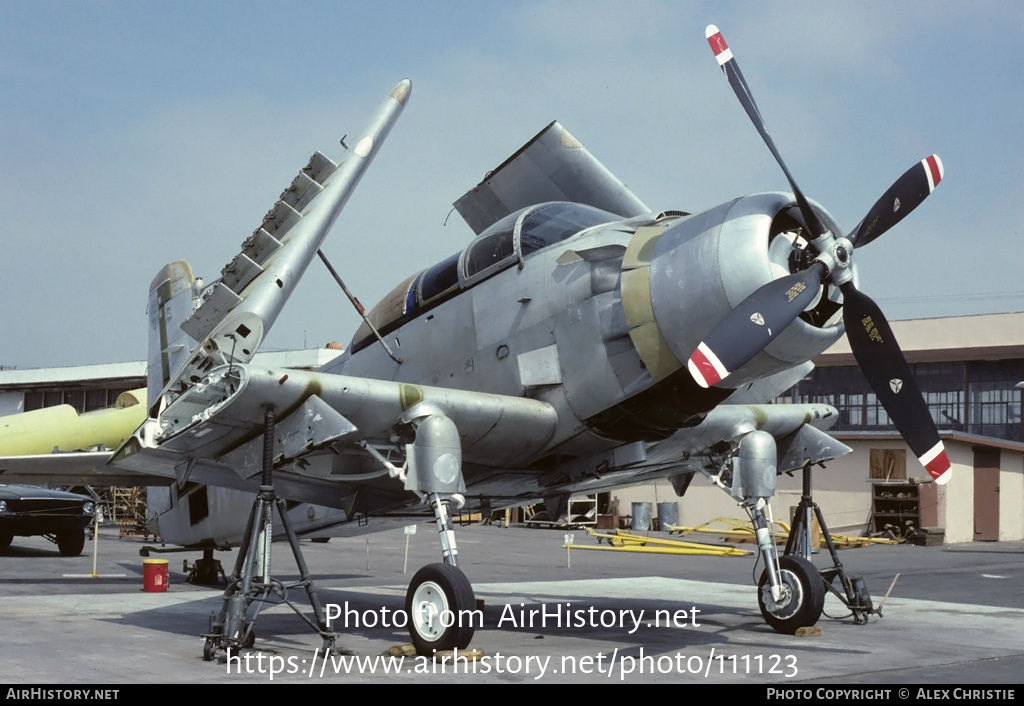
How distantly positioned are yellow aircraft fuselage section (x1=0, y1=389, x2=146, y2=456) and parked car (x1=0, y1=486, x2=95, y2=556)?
9261mm

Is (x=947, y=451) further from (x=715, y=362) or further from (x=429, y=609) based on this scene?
(x=429, y=609)

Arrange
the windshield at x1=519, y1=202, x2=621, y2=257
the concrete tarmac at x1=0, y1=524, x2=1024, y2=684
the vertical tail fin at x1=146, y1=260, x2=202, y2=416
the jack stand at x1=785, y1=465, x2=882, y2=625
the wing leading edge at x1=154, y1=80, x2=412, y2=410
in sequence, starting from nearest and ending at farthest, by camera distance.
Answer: the concrete tarmac at x1=0, y1=524, x2=1024, y2=684, the wing leading edge at x1=154, y1=80, x2=412, y2=410, the windshield at x1=519, y1=202, x2=621, y2=257, the jack stand at x1=785, y1=465, x2=882, y2=625, the vertical tail fin at x1=146, y1=260, x2=202, y2=416

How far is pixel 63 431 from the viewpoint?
35.4 m

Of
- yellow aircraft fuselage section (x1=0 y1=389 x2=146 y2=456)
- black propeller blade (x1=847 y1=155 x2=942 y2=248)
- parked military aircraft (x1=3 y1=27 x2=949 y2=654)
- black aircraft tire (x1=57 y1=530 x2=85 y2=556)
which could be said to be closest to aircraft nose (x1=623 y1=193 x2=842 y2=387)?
parked military aircraft (x1=3 y1=27 x2=949 y2=654)

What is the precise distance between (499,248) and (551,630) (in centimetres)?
454

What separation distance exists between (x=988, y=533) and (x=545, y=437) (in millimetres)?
33260

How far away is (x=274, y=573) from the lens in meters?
23.1

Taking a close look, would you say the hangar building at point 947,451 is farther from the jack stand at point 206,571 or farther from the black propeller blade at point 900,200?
the black propeller blade at point 900,200

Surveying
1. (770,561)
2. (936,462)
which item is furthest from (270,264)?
(936,462)

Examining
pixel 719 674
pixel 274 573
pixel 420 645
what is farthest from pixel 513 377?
pixel 274 573

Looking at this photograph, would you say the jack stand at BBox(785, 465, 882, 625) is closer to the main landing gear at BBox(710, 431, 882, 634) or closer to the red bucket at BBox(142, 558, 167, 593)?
the main landing gear at BBox(710, 431, 882, 634)

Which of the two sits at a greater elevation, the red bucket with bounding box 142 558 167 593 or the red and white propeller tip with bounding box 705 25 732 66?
the red and white propeller tip with bounding box 705 25 732 66

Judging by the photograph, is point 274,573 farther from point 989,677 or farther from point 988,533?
point 988,533

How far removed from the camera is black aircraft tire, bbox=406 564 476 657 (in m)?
9.64
